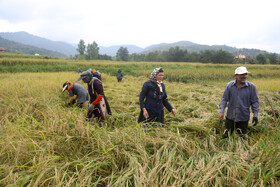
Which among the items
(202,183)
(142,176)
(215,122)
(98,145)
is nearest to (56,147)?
(98,145)

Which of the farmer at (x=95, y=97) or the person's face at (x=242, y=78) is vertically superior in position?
the person's face at (x=242, y=78)

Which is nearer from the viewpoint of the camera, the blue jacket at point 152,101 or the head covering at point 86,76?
the blue jacket at point 152,101

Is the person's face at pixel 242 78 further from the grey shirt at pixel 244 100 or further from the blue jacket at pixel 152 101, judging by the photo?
the blue jacket at pixel 152 101

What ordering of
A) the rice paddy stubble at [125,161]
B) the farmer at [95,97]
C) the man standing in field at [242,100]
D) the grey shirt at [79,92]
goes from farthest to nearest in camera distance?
the grey shirt at [79,92]
the farmer at [95,97]
the man standing in field at [242,100]
the rice paddy stubble at [125,161]

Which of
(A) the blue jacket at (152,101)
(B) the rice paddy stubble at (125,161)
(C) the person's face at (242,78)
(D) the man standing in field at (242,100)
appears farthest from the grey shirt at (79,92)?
(C) the person's face at (242,78)

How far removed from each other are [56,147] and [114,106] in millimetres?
2765

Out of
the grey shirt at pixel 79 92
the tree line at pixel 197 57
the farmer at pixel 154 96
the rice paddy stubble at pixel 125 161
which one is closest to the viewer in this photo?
the rice paddy stubble at pixel 125 161

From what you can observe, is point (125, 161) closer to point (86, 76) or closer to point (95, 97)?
point (95, 97)

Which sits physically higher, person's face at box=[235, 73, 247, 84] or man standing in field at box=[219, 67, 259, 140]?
person's face at box=[235, 73, 247, 84]

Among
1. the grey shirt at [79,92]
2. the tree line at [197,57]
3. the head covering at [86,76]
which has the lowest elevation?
the grey shirt at [79,92]

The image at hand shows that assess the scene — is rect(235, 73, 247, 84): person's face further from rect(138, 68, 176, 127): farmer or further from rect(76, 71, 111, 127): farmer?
rect(76, 71, 111, 127): farmer

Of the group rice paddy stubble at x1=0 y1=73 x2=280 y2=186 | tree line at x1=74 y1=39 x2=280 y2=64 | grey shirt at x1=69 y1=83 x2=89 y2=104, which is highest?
tree line at x1=74 y1=39 x2=280 y2=64

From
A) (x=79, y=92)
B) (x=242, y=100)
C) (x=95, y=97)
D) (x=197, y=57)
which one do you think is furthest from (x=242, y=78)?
(x=197, y=57)

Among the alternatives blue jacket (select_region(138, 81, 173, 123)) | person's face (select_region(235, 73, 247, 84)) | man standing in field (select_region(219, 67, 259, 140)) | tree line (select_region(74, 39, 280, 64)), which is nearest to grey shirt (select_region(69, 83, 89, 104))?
blue jacket (select_region(138, 81, 173, 123))
